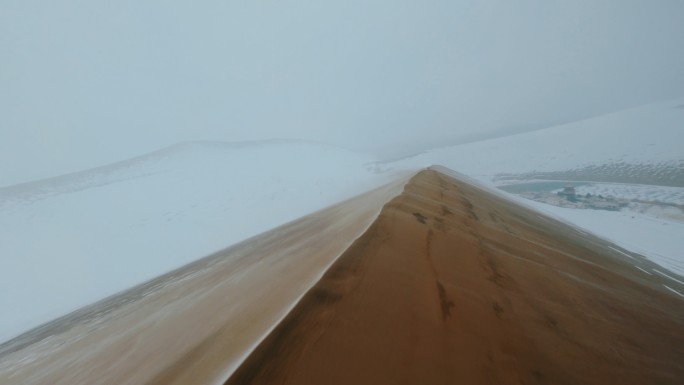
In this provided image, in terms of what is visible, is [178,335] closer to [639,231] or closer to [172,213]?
[172,213]

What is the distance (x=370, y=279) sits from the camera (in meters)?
1.51

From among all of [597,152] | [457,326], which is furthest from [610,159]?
[457,326]

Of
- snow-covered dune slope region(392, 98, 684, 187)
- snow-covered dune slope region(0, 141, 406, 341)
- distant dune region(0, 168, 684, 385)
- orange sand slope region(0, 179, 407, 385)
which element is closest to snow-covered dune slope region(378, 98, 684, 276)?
snow-covered dune slope region(392, 98, 684, 187)

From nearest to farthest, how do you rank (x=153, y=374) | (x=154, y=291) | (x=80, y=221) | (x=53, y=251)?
1. (x=153, y=374)
2. (x=154, y=291)
3. (x=53, y=251)
4. (x=80, y=221)

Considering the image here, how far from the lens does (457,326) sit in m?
1.23

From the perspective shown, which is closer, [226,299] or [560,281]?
[226,299]

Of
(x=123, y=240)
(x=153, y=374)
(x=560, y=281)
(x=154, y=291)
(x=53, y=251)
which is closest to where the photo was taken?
(x=153, y=374)

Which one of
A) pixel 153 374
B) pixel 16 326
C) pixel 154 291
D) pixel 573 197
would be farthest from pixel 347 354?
pixel 573 197

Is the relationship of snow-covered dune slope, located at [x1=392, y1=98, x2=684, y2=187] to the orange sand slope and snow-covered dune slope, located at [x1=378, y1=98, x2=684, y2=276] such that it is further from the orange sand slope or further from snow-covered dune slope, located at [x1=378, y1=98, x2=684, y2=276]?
the orange sand slope

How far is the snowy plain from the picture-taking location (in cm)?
670

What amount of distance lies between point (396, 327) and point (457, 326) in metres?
0.26

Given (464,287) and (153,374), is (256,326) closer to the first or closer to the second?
(153,374)

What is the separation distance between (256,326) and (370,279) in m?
0.56

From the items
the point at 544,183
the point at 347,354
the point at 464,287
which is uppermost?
the point at 347,354
